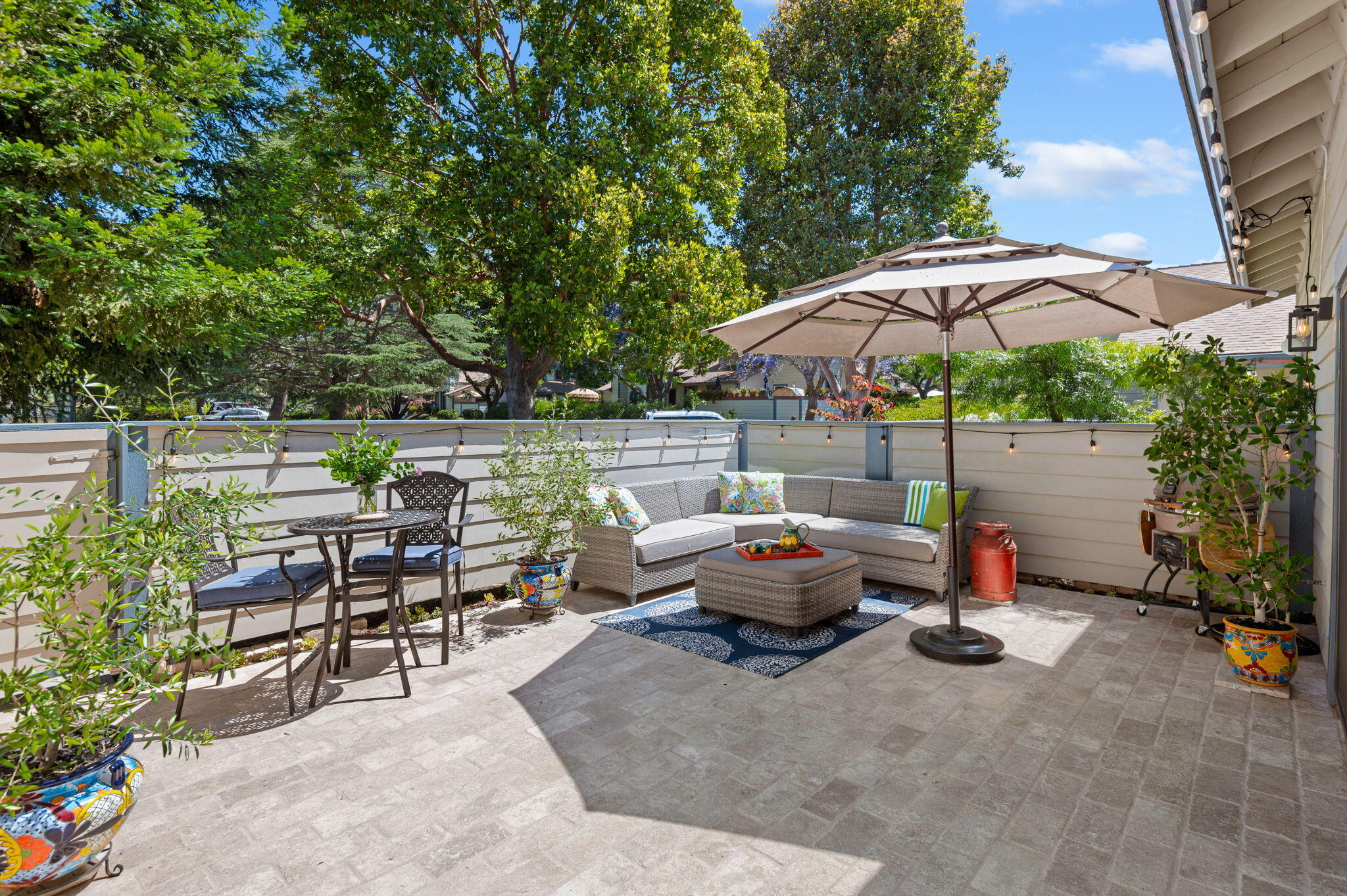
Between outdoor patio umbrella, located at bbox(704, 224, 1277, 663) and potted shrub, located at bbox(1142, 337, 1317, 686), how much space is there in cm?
53

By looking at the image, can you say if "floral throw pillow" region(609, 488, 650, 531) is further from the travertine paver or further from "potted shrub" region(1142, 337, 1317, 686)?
"potted shrub" region(1142, 337, 1317, 686)

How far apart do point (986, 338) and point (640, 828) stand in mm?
4307

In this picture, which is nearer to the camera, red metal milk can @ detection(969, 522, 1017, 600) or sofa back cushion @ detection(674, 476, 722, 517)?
red metal milk can @ detection(969, 522, 1017, 600)

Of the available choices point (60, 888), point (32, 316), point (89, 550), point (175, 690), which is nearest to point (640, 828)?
point (175, 690)

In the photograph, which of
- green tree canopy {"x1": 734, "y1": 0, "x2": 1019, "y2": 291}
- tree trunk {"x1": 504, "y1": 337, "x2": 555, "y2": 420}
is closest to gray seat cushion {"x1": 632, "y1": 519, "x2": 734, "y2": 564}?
tree trunk {"x1": 504, "y1": 337, "x2": 555, "y2": 420}

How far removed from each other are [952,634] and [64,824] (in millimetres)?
3985

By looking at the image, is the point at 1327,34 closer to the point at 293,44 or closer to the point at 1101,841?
the point at 1101,841

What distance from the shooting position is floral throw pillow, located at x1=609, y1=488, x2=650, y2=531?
513 cm

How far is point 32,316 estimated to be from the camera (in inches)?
259

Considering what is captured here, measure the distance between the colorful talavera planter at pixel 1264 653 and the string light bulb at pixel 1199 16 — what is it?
A: 2886mm

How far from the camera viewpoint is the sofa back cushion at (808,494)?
240 inches

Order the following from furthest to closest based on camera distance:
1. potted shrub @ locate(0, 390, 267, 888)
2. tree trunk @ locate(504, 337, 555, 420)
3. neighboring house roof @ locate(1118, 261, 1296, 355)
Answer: tree trunk @ locate(504, 337, 555, 420) → neighboring house roof @ locate(1118, 261, 1296, 355) → potted shrub @ locate(0, 390, 267, 888)

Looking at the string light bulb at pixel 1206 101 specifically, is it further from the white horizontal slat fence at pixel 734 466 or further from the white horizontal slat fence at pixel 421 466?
the white horizontal slat fence at pixel 421 466

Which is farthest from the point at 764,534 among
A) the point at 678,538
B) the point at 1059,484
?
the point at 1059,484
